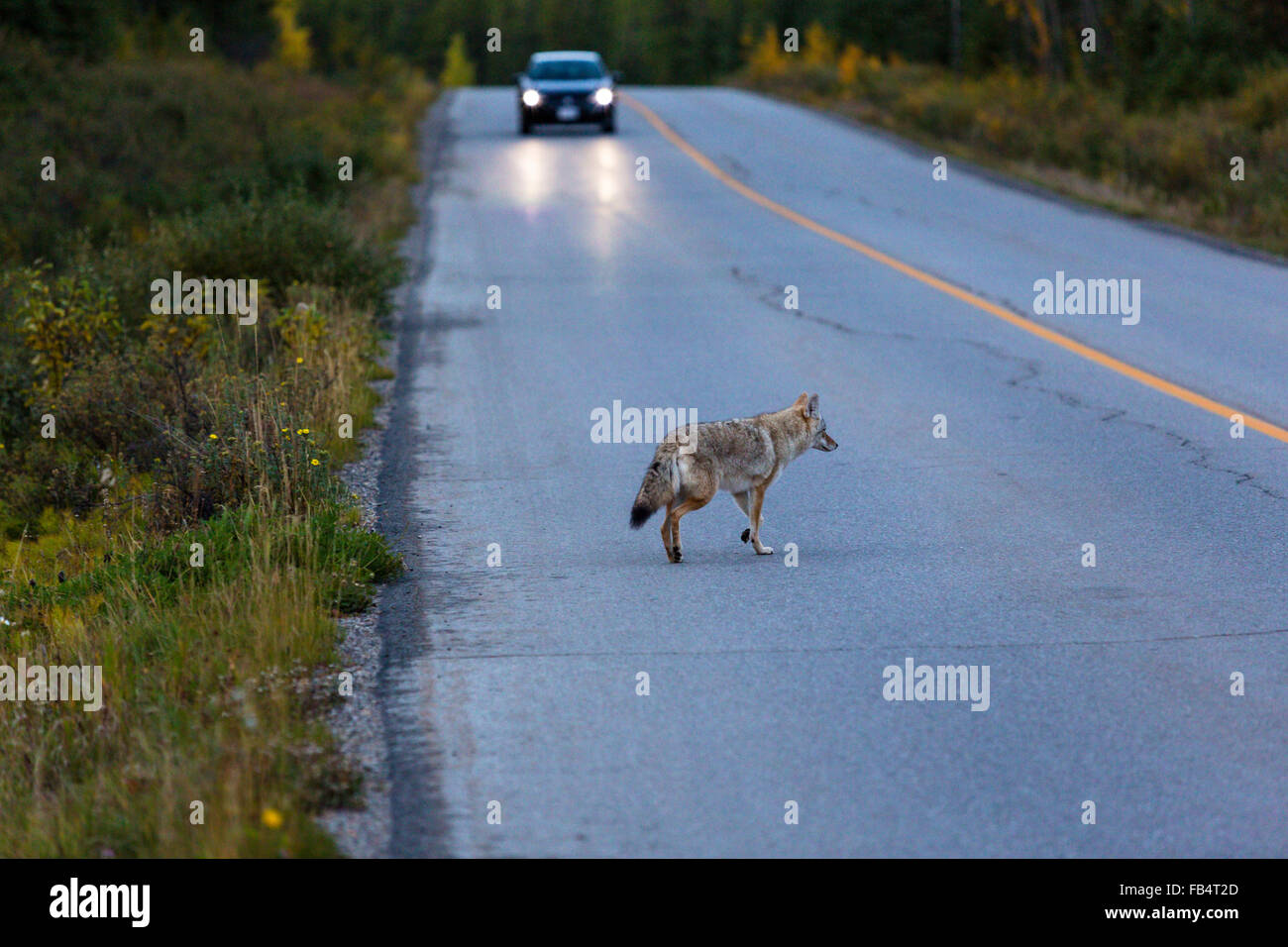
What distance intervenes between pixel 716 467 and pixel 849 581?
92 centimetres

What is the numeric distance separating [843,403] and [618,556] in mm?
3984

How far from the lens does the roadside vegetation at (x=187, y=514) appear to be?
16.3 ft

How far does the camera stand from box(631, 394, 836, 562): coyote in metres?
7.66

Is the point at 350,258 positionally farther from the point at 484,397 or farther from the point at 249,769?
the point at 249,769

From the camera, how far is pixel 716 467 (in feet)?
25.7

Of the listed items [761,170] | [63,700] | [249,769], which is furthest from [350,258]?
[761,170]

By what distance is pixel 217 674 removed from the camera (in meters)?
5.91

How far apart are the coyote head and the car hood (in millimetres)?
27720

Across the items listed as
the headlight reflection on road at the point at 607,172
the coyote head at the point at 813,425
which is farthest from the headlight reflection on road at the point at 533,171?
the coyote head at the point at 813,425

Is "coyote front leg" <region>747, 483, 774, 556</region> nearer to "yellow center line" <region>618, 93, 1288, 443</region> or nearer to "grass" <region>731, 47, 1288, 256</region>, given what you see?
"yellow center line" <region>618, 93, 1288, 443</region>

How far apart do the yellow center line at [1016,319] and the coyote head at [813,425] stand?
329 centimetres

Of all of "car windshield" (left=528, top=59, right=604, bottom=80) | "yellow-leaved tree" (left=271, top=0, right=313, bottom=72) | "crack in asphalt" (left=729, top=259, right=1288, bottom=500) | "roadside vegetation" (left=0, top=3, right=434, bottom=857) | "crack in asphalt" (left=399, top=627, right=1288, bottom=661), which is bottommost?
"crack in asphalt" (left=729, top=259, right=1288, bottom=500)

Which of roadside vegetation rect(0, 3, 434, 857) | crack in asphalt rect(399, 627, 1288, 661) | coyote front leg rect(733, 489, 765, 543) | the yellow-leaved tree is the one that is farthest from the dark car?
crack in asphalt rect(399, 627, 1288, 661)

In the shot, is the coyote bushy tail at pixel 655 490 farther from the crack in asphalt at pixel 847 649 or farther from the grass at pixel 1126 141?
the grass at pixel 1126 141
